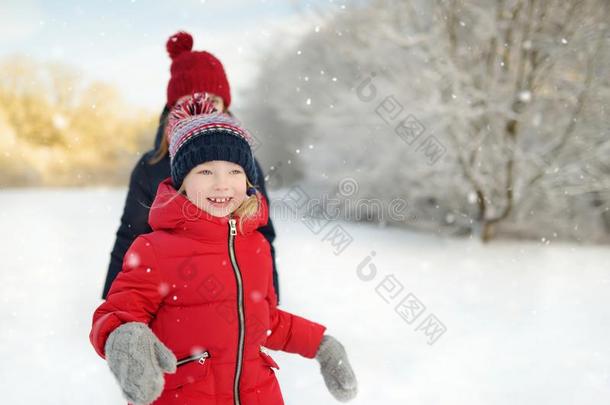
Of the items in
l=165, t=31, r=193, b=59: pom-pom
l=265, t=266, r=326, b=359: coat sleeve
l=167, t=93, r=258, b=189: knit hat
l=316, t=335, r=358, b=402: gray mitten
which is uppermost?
l=165, t=31, r=193, b=59: pom-pom

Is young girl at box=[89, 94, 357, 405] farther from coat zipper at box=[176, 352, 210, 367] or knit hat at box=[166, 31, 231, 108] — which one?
knit hat at box=[166, 31, 231, 108]

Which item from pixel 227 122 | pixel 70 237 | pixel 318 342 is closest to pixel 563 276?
pixel 318 342

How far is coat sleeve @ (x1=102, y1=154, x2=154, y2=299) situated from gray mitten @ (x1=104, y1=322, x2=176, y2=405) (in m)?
1.42

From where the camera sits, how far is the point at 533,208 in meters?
8.91

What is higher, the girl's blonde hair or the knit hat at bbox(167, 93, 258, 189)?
the knit hat at bbox(167, 93, 258, 189)

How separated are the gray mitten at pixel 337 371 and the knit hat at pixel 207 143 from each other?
2.37 feet

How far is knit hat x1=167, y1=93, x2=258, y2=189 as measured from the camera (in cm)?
169

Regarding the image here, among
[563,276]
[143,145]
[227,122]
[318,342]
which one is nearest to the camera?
[227,122]

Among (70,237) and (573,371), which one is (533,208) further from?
(70,237)

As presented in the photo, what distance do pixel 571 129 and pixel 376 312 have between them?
4.94 metres

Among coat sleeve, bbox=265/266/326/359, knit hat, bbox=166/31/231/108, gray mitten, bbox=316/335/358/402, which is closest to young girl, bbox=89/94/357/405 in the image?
coat sleeve, bbox=265/266/326/359

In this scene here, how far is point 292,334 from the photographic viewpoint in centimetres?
195

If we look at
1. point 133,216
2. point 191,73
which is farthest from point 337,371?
point 191,73

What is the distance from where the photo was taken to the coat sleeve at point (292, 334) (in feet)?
6.30
